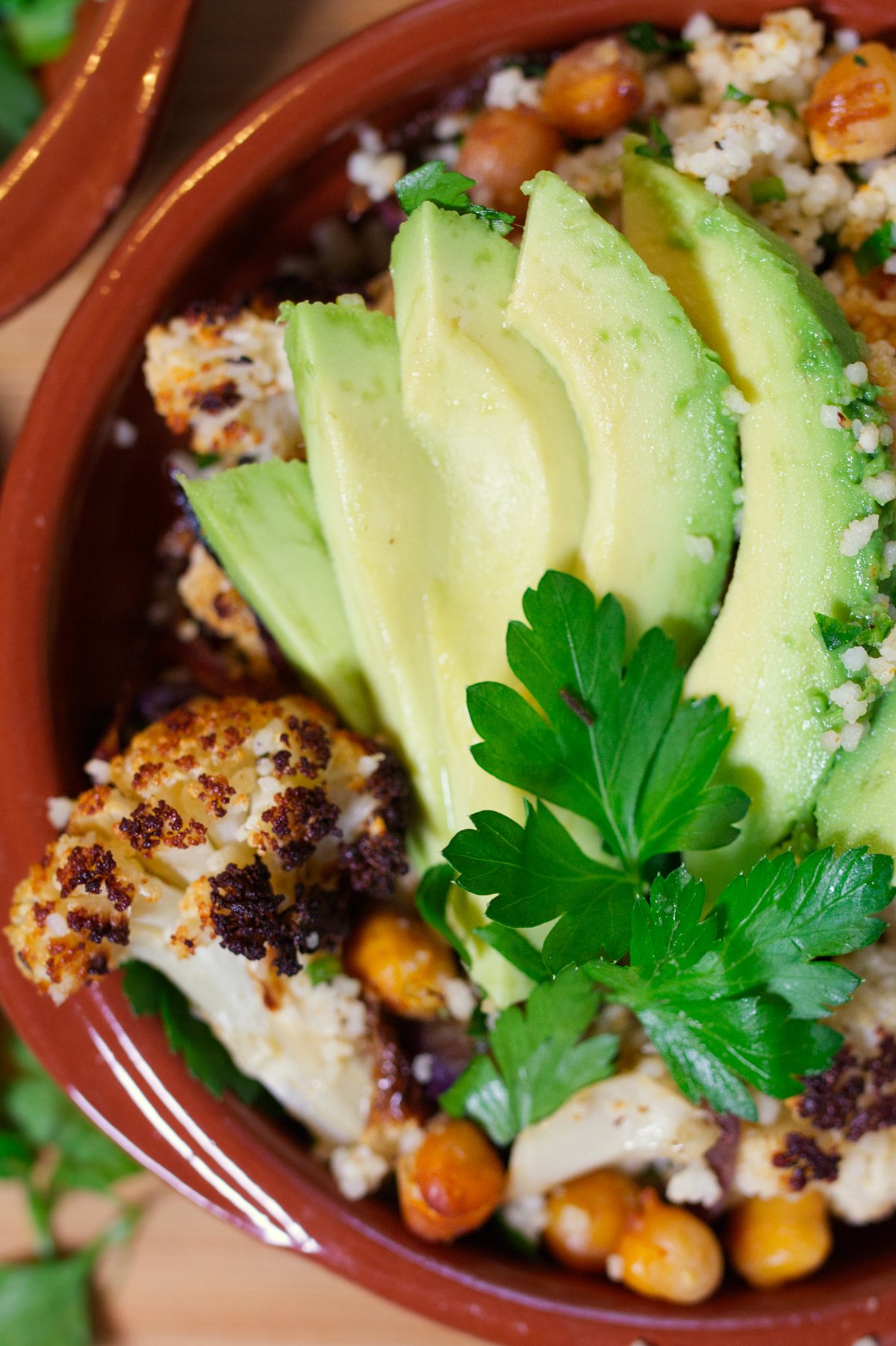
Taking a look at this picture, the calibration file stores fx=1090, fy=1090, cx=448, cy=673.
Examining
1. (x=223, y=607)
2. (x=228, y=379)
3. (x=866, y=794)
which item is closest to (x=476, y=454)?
(x=228, y=379)

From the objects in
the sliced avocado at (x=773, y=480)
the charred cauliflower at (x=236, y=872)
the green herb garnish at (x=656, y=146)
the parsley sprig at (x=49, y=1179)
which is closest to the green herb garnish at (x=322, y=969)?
the charred cauliflower at (x=236, y=872)

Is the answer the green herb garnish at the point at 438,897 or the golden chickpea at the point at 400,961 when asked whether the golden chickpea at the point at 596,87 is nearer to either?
the green herb garnish at the point at 438,897

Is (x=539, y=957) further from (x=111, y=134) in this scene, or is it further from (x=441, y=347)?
(x=111, y=134)

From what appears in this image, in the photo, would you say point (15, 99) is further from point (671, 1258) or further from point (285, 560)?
point (671, 1258)

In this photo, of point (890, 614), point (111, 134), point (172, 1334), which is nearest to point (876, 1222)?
point (890, 614)

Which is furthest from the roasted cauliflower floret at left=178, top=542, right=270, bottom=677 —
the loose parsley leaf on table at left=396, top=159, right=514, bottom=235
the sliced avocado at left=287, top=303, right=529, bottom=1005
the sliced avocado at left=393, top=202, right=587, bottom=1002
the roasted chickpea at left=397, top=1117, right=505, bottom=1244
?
the roasted chickpea at left=397, top=1117, right=505, bottom=1244

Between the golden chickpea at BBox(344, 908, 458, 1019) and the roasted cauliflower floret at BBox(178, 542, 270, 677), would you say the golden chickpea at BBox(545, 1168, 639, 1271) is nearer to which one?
the golden chickpea at BBox(344, 908, 458, 1019)
